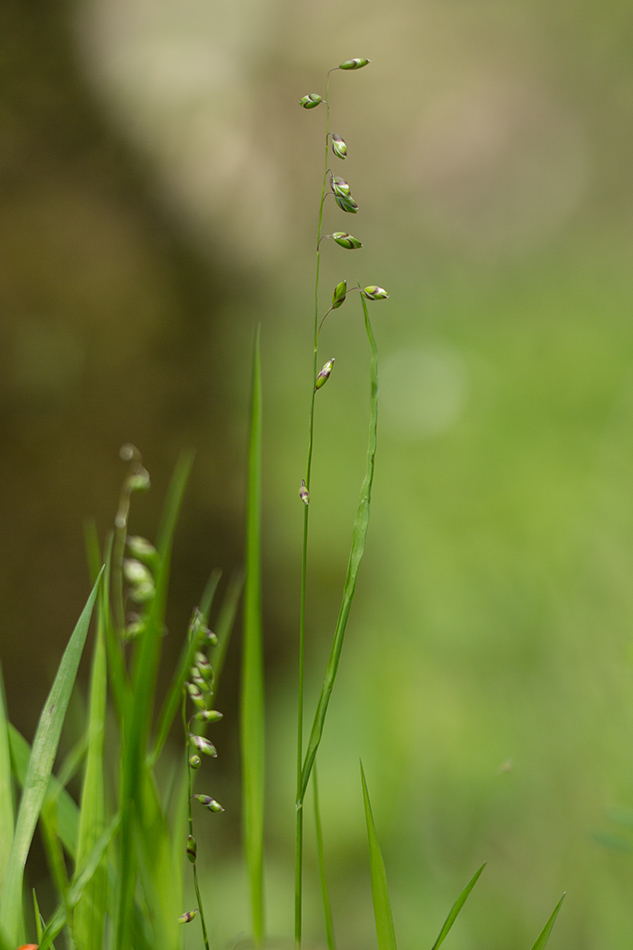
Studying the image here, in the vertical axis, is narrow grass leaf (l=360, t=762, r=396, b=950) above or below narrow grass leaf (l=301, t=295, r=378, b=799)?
below

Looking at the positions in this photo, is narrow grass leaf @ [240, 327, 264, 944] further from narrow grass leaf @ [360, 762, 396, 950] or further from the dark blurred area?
the dark blurred area

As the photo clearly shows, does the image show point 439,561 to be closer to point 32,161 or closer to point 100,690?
point 32,161

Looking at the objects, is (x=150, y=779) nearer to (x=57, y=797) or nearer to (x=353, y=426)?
(x=57, y=797)

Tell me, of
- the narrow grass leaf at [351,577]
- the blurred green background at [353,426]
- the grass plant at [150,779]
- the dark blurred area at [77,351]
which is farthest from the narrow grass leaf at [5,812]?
the dark blurred area at [77,351]

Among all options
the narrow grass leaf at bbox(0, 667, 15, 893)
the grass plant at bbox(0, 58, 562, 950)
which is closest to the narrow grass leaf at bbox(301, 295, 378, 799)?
the grass plant at bbox(0, 58, 562, 950)

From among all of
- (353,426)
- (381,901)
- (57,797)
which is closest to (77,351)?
(353,426)

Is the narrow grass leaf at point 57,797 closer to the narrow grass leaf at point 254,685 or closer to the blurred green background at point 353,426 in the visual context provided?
the narrow grass leaf at point 254,685

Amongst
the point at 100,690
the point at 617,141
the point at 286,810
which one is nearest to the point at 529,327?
the point at 617,141
